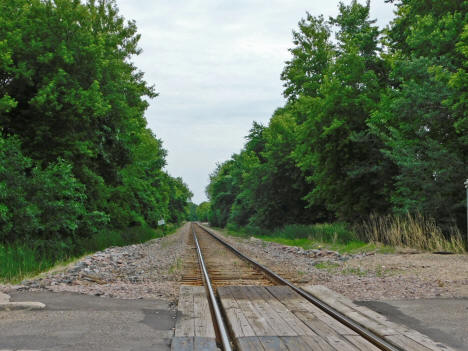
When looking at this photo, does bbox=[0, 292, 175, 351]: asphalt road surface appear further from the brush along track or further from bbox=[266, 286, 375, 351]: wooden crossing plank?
the brush along track

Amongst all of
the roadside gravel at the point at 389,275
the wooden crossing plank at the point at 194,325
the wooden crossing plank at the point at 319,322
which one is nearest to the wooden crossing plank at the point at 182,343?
the wooden crossing plank at the point at 194,325

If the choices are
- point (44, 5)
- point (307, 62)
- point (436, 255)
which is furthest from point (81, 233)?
point (307, 62)

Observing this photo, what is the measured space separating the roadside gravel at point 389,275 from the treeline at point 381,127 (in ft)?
13.4

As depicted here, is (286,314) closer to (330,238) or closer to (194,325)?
(194,325)

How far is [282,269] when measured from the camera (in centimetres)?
1191

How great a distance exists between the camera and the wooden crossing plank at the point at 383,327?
462 cm

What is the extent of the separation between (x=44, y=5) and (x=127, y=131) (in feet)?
25.2

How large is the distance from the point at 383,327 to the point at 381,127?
1721cm

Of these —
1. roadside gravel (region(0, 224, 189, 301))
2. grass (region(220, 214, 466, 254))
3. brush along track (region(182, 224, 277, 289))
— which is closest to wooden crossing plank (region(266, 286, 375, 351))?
brush along track (region(182, 224, 277, 289))

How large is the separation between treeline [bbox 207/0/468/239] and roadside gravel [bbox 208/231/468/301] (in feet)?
13.4

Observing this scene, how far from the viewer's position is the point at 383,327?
536 centimetres

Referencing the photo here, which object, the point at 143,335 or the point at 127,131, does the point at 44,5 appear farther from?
the point at 143,335

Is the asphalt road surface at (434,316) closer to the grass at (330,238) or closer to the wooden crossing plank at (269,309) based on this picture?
the wooden crossing plank at (269,309)

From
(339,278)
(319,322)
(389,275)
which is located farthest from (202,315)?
(389,275)
